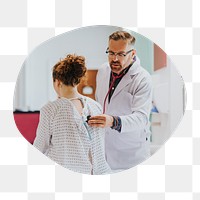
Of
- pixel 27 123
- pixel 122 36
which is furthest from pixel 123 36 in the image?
pixel 27 123

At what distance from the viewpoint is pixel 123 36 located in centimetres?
118

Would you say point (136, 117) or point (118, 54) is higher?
point (118, 54)

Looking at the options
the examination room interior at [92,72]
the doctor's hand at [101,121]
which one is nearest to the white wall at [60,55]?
the examination room interior at [92,72]

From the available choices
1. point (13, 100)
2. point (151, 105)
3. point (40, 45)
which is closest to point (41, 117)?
point (13, 100)

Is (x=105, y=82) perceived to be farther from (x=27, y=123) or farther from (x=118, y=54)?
(x=27, y=123)

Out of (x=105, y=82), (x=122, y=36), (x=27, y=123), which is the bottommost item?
(x=27, y=123)

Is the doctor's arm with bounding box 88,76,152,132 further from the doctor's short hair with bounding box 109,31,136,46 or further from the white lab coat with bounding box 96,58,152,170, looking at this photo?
the doctor's short hair with bounding box 109,31,136,46

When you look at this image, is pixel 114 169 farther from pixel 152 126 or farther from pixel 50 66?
pixel 50 66

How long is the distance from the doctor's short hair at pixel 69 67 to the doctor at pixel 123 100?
0.16 ft

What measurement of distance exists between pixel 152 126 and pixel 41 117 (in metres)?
0.29

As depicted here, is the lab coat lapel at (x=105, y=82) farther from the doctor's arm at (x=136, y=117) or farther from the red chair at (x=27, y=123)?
the red chair at (x=27, y=123)

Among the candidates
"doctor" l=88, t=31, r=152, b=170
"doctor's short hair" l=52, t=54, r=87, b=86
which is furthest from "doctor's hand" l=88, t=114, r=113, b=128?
"doctor's short hair" l=52, t=54, r=87, b=86

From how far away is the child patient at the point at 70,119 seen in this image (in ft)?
3.86

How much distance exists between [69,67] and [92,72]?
2.5 inches
